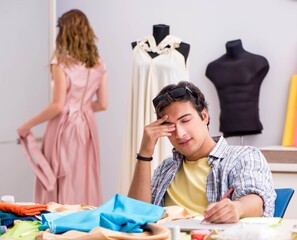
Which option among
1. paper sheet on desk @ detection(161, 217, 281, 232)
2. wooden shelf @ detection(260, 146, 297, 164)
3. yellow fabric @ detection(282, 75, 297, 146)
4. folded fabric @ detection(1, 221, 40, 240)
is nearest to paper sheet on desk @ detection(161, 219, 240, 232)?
paper sheet on desk @ detection(161, 217, 281, 232)

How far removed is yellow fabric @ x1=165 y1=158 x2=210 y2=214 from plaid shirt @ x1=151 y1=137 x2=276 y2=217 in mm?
28

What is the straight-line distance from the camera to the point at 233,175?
10.6ft

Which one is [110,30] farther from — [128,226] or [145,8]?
[128,226]

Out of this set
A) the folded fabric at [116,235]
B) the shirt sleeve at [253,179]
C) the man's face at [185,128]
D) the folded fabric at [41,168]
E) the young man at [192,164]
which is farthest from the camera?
the folded fabric at [41,168]

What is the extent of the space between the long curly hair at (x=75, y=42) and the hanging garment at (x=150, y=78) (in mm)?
510

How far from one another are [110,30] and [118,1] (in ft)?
0.76

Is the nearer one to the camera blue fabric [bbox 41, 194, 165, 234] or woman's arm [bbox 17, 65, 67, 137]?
blue fabric [bbox 41, 194, 165, 234]

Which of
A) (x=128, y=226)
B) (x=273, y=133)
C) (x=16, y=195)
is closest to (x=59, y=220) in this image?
(x=128, y=226)

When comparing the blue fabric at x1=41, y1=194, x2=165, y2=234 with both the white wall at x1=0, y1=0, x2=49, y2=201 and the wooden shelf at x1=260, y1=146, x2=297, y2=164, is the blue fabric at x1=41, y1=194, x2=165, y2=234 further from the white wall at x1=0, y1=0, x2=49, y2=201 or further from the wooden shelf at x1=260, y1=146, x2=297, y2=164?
the white wall at x1=0, y1=0, x2=49, y2=201

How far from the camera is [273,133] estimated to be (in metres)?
5.59

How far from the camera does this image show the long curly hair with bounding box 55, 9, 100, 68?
5363 mm

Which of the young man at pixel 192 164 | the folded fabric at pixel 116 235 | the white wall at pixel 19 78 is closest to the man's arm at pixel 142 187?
the young man at pixel 192 164

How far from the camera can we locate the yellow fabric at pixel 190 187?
10.8ft

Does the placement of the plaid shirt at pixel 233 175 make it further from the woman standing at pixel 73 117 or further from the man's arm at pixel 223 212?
the woman standing at pixel 73 117
